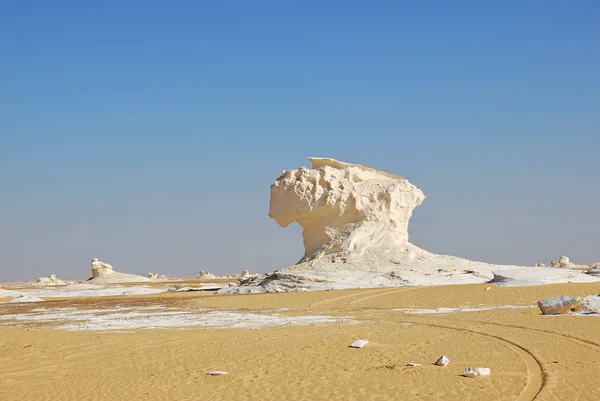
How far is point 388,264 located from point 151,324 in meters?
17.3

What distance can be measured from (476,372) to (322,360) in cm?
307

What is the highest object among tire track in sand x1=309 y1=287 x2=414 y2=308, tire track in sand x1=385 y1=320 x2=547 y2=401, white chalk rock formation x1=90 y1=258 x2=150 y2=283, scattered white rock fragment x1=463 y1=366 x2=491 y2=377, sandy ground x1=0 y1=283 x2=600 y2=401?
scattered white rock fragment x1=463 y1=366 x2=491 y2=377

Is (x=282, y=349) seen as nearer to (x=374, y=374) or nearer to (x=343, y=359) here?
(x=343, y=359)

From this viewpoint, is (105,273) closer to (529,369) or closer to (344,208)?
(344,208)

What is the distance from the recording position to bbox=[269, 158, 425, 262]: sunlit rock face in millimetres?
36312

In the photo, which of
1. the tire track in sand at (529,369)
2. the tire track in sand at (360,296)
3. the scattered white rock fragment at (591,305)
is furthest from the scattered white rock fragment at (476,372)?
the tire track in sand at (360,296)

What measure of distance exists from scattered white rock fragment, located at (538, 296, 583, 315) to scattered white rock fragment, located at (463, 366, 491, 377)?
864 cm

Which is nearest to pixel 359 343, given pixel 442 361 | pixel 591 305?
pixel 442 361

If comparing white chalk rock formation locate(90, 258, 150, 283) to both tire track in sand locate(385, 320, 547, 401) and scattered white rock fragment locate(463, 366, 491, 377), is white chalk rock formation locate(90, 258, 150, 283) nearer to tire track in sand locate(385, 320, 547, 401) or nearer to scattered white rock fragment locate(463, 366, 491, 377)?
tire track in sand locate(385, 320, 547, 401)

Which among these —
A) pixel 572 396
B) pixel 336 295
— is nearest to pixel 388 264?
pixel 336 295

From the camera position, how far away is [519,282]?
29203mm

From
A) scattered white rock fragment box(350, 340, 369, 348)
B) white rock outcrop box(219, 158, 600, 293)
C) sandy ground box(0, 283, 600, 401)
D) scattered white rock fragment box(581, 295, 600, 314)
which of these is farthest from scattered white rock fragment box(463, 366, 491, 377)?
white rock outcrop box(219, 158, 600, 293)

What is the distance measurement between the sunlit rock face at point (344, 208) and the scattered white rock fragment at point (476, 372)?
996 inches

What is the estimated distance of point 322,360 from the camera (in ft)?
39.6
